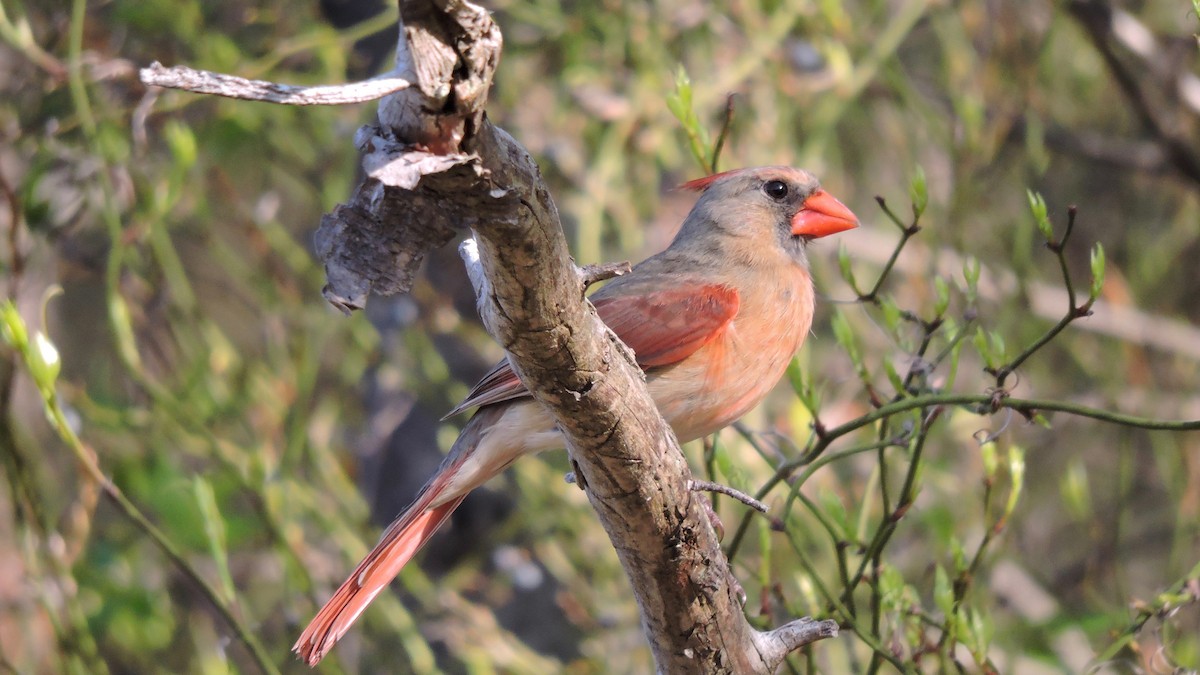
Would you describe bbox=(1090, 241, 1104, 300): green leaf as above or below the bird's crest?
below

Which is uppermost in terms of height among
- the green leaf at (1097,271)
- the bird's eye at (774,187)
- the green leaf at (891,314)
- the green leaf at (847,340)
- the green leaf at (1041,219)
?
the bird's eye at (774,187)

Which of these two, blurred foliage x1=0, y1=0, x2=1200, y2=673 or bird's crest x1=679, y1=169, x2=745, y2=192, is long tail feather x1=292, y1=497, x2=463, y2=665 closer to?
blurred foliage x1=0, y1=0, x2=1200, y2=673

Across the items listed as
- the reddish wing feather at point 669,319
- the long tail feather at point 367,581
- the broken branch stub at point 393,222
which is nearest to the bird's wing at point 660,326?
the reddish wing feather at point 669,319

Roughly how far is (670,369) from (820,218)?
2.39ft

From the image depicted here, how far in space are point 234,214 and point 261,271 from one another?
0.24m

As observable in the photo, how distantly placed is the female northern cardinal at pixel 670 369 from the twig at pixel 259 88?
150 centimetres

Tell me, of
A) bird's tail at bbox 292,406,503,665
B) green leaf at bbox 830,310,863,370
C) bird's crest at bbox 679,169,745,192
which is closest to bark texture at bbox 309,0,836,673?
green leaf at bbox 830,310,863,370

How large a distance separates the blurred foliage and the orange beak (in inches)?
12.1

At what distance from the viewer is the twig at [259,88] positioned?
109cm

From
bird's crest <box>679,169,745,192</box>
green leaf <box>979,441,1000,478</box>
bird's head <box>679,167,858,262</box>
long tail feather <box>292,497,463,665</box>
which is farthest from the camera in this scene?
bird's head <box>679,167,858,262</box>

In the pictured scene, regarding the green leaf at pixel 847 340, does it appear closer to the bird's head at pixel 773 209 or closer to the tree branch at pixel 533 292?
the tree branch at pixel 533 292

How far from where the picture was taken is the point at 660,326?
2.71 meters

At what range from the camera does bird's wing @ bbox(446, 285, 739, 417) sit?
2.67 meters

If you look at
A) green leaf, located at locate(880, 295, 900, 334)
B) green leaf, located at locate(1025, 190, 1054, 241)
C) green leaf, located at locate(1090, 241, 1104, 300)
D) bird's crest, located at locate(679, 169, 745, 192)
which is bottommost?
green leaf, located at locate(880, 295, 900, 334)
